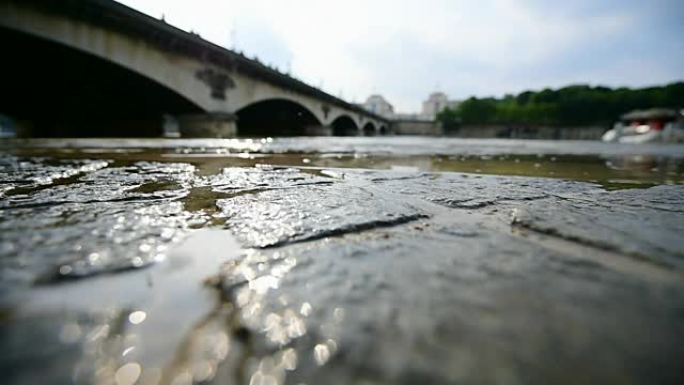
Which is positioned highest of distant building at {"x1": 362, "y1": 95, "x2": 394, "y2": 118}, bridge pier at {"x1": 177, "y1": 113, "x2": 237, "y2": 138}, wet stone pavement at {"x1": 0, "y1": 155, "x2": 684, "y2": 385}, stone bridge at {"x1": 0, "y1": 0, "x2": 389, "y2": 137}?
distant building at {"x1": 362, "y1": 95, "x2": 394, "y2": 118}

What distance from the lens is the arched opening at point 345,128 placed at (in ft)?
105

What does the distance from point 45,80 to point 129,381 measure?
52.4 ft

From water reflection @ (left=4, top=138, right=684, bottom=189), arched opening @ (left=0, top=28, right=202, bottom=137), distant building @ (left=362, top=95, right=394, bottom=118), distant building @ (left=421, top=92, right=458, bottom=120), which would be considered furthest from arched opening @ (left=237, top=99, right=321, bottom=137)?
distant building @ (left=421, top=92, right=458, bottom=120)

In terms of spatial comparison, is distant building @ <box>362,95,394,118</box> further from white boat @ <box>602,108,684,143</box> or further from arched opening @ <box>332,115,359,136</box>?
arched opening @ <box>332,115,359,136</box>

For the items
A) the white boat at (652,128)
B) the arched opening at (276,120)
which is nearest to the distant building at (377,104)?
the white boat at (652,128)

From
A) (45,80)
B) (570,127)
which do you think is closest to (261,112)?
(45,80)

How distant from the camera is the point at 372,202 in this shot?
1.36m

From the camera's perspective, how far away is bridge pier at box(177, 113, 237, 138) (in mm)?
13352

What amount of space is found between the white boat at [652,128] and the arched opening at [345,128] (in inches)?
846

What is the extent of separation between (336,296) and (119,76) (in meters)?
13.4

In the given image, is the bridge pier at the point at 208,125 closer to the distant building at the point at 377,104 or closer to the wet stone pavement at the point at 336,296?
the wet stone pavement at the point at 336,296

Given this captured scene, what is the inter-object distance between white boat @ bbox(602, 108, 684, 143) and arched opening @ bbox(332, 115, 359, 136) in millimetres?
21481

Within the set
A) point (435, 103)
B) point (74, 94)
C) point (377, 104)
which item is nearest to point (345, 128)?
point (74, 94)

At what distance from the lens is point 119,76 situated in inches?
438
